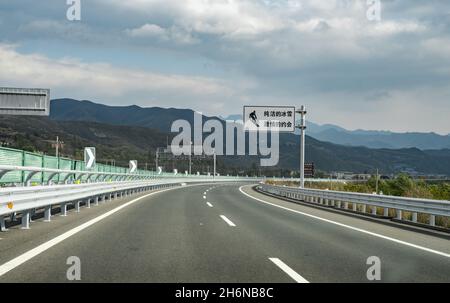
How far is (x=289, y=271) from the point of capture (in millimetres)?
7332

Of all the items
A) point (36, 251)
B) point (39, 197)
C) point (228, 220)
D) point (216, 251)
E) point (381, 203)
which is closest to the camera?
point (36, 251)

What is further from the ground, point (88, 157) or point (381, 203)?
point (88, 157)

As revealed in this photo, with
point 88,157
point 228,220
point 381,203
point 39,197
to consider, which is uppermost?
point 88,157

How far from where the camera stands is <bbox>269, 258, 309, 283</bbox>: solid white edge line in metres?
6.75

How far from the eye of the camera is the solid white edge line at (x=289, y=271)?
6.75m

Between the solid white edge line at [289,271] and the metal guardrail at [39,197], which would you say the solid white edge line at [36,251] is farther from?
the solid white edge line at [289,271]

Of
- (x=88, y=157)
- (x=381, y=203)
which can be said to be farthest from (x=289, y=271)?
(x=88, y=157)

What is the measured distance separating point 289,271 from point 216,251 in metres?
2.08

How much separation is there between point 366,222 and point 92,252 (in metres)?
10.0

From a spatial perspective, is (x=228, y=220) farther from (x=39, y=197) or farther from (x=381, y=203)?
(x=381, y=203)
